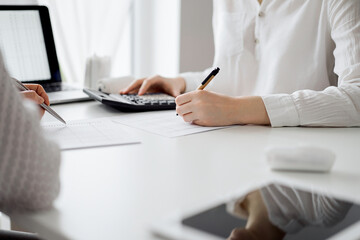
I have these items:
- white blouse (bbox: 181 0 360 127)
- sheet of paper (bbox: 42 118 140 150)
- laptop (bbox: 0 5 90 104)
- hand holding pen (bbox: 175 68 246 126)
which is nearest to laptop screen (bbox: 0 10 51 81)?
laptop (bbox: 0 5 90 104)

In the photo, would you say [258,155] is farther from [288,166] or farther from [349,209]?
[349,209]

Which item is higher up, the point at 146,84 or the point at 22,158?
the point at 22,158

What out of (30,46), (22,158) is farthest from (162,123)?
(30,46)

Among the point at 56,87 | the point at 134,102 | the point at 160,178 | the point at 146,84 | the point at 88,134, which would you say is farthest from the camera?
the point at 56,87

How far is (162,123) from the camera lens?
1.14 m

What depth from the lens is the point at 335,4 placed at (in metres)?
1.34

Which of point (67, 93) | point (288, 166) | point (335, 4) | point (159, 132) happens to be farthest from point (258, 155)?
point (67, 93)

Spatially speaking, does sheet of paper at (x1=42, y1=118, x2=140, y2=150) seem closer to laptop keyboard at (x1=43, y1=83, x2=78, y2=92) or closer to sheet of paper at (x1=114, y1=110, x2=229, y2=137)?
sheet of paper at (x1=114, y1=110, x2=229, y2=137)

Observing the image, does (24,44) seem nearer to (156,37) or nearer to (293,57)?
(293,57)

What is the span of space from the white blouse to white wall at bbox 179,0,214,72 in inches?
27.4

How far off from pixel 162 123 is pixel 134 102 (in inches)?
8.5

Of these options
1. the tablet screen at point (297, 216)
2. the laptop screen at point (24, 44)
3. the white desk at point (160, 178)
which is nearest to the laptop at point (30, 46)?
A: the laptop screen at point (24, 44)

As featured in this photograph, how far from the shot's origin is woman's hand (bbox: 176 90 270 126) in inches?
43.6

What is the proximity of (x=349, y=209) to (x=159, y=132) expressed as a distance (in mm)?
515
